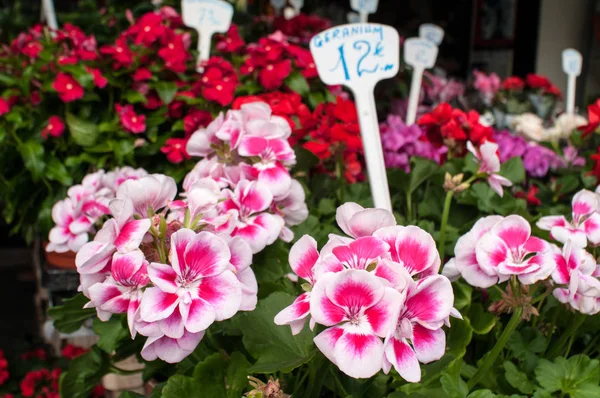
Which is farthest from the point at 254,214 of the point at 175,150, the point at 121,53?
the point at 121,53

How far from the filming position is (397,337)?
56 centimetres

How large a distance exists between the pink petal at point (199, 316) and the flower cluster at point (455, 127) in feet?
2.38

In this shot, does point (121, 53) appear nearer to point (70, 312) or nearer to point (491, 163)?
point (70, 312)

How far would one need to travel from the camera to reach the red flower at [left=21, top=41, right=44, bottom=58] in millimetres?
1763

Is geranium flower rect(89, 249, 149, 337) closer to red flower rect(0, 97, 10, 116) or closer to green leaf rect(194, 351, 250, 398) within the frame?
green leaf rect(194, 351, 250, 398)

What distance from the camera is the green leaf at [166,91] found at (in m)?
1.56

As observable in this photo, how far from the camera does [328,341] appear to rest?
544 mm

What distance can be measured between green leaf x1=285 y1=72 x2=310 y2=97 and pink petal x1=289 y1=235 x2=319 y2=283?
1.01 m

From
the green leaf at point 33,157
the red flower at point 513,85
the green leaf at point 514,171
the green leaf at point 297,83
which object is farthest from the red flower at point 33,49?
the red flower at point 513,85

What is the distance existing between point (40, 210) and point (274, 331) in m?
1.06

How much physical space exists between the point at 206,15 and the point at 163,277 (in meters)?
1.15

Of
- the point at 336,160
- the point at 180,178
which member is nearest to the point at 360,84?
the point at 336,160

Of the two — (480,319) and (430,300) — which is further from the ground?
(430,300)

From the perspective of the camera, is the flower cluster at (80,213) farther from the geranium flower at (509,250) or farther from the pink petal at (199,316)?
the geranium flower at (509,250)
